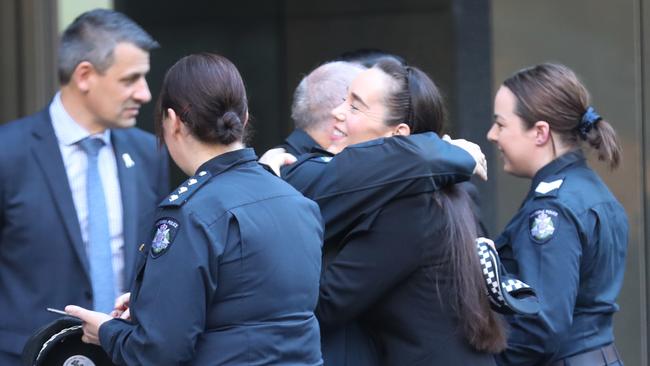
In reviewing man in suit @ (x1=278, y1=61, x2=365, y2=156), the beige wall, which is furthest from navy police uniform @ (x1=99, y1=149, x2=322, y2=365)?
the beige wall

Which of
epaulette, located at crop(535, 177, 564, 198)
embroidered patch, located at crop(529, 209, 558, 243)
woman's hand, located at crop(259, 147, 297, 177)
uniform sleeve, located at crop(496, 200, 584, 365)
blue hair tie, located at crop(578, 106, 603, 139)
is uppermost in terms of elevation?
blue hair tie, located at crop(578, 106, 603, 139)

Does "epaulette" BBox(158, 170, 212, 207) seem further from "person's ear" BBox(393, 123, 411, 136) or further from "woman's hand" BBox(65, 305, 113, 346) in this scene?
"person's ear" BBox(393, 123, 411, 136)

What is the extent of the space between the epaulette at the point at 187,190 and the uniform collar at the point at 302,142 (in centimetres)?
110

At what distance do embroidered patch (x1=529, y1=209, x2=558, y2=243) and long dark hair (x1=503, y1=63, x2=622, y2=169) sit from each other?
0.31m

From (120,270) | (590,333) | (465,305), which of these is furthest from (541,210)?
(120,270)

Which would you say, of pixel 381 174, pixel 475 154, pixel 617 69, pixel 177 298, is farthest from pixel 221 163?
pixel 617 69

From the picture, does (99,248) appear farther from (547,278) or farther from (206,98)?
(547,278)

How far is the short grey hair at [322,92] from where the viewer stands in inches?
152

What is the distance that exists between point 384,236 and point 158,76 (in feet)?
14.0

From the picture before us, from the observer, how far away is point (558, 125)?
3.75 m

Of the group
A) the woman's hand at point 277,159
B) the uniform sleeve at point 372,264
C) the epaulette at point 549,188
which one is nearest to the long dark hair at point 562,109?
the epaulette at point 549,188

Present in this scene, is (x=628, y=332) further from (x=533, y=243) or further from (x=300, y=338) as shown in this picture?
(x=300, y=338)

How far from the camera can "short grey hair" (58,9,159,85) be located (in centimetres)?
406

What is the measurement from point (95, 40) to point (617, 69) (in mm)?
2456
